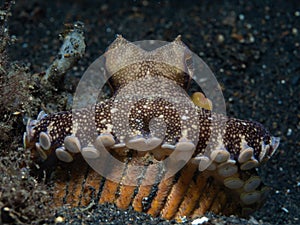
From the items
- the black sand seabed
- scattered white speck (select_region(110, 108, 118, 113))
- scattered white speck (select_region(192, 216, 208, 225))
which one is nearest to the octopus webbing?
scattered white speck (select_region(110, 108, 118, 113))

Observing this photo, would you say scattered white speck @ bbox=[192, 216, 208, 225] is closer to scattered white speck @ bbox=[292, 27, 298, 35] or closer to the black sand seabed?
the black sand seabed

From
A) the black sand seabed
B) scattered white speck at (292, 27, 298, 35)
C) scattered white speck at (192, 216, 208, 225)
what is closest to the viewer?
scattered white speck at (192, 216, 208, 225)

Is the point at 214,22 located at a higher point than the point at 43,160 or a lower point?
higher

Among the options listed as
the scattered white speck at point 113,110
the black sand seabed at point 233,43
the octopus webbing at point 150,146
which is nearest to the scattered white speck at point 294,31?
the black sand seabed at point 233,43

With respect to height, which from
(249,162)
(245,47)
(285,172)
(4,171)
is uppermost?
(245,47)

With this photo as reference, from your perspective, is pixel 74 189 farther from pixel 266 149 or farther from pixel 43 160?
pixel 266 149

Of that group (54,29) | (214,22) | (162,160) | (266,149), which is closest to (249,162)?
(266,149)

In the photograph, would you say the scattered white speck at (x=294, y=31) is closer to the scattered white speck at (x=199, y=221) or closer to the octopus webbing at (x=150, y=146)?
the octopus webbing at (x=150, y=146)
